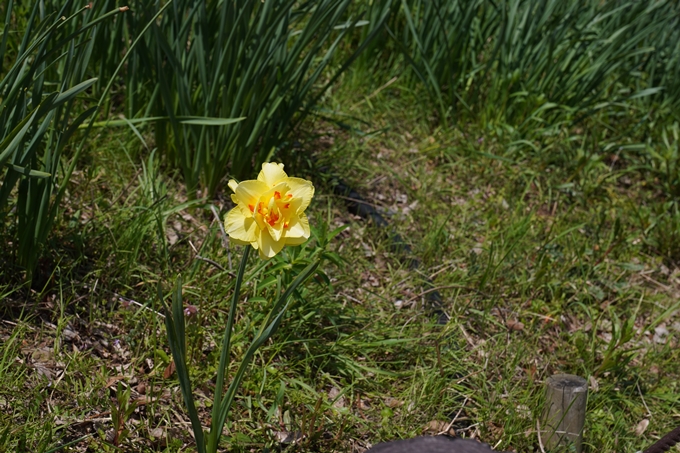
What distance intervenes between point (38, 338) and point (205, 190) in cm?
104

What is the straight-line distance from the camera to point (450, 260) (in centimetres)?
309

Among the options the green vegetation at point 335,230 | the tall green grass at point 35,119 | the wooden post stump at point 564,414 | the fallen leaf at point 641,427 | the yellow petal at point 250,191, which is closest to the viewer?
the yellow petal at point 250,191

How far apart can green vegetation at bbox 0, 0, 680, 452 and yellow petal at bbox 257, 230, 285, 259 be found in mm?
216

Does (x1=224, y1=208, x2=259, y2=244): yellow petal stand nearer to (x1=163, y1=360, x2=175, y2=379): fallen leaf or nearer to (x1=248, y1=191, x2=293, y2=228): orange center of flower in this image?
(x1=248, y1=191, x2=293, y2=228): orange center of flower

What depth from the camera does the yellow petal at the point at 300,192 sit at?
5.09 ft

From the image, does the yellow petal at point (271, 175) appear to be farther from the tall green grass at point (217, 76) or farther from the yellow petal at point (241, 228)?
the tall green grass at point (217, 76)

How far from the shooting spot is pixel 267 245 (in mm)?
A: 1528

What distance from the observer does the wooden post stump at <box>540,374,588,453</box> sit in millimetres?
2270

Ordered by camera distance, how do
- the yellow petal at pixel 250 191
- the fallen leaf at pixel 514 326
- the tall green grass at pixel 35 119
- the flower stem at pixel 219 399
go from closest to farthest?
the yellow petal at pixel 250 191, the flower stem at pixel 219 399, the tall green grass at pixel 35 119, the fallen leaf at pixel 514 326

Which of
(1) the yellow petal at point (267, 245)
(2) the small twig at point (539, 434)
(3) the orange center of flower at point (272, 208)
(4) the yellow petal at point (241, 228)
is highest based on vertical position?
(3) the orange center of flower at point (272, 208)

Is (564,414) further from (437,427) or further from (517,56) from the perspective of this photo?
(517,56)

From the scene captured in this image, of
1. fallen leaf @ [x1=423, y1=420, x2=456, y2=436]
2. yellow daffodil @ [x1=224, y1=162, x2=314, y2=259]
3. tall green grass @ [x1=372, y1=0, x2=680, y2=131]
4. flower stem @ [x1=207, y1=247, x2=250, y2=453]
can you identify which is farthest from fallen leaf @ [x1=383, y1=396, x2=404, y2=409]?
tall green grass @ [x1=372, y1=0, x2=680, y2=131]

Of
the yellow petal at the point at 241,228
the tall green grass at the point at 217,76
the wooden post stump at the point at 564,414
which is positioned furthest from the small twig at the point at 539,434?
the tall green grass at the point at 217,76

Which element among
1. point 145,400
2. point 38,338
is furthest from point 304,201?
point 38,338
